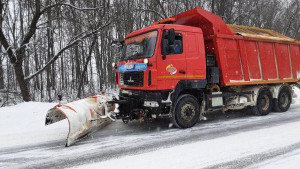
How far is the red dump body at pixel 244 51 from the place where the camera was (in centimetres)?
706

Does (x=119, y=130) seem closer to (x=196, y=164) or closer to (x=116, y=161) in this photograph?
(x=116, y=161)

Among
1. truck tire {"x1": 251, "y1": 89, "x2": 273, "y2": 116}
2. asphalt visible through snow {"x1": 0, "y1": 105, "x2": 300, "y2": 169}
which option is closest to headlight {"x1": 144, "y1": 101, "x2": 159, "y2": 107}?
asphalt visible through snow {"x1": 0, "y1": 105, "x2": 300, "y2": 169}

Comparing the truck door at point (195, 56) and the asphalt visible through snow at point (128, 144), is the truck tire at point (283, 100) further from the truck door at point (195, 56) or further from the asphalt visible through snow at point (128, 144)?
the truck door at point (195, 56)

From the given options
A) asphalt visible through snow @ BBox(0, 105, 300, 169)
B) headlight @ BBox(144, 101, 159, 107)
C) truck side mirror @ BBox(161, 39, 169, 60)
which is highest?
truck side mirror @ BBox(161, 39, 169, 60)

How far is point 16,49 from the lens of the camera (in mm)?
10359

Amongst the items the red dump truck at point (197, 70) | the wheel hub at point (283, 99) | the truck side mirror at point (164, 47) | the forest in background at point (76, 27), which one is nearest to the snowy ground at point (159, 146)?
the red dump truck at point (197, 70)

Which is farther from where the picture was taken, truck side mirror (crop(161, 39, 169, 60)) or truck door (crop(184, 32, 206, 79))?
truck door (crop(184, 32, 206, 79))

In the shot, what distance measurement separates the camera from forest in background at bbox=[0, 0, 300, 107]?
1116 centimetres

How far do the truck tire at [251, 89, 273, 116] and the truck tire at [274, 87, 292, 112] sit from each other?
0.39 meters

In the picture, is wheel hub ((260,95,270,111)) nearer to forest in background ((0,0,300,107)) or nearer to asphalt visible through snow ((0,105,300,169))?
asphalt visible through snow ((0,105,300,169))

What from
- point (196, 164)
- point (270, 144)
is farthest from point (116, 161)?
point (270, 144)

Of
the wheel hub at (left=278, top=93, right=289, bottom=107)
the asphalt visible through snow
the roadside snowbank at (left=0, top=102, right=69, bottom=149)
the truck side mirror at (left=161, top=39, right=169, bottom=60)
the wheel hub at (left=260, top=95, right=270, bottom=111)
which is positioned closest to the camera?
the asphalt visible through snow

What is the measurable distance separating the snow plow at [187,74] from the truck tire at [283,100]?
1.23 feet

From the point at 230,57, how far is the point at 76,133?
201 inches
